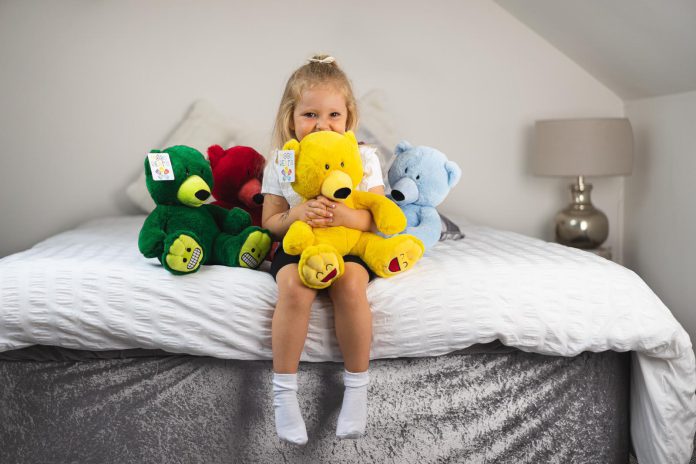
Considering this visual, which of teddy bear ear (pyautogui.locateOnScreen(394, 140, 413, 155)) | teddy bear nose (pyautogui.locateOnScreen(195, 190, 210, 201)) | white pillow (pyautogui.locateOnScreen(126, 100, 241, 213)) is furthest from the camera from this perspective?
white pillow (pyautogui.locateOnScreen(126, 100, 241, 213))

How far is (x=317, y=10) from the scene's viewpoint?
10.6ft

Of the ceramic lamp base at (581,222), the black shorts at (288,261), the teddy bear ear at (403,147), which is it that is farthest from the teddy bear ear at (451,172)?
the ceramic lamp base at (581,222)

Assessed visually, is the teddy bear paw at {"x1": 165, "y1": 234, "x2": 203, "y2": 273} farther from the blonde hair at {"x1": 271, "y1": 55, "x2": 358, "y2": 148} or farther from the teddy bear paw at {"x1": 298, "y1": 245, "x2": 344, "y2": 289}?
the blonde hair at {"x1": 271, "y1": 55, "x2": 358, "y2": 148}

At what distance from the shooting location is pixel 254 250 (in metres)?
1.79

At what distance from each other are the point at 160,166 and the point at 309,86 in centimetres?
45

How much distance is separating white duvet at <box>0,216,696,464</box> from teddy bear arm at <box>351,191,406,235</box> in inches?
4.9

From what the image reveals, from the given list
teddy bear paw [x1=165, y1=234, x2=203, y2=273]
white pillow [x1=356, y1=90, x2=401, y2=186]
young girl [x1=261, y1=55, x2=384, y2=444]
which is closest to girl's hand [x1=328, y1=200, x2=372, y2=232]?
young girl [x1=261, y1=55, x2=384, y2=444]

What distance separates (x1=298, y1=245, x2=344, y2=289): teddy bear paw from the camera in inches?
60.3

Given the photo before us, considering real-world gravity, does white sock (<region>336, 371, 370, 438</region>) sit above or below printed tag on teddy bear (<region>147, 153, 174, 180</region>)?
below

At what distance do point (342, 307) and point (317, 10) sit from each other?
202 cm

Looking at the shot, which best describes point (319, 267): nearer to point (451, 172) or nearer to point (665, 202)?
point (451, 172)

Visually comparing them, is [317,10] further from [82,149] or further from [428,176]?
[428,176]

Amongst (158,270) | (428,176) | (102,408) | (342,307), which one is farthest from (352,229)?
(102,408)

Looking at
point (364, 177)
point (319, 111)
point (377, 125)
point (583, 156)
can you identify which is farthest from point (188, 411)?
point (583, 156)
